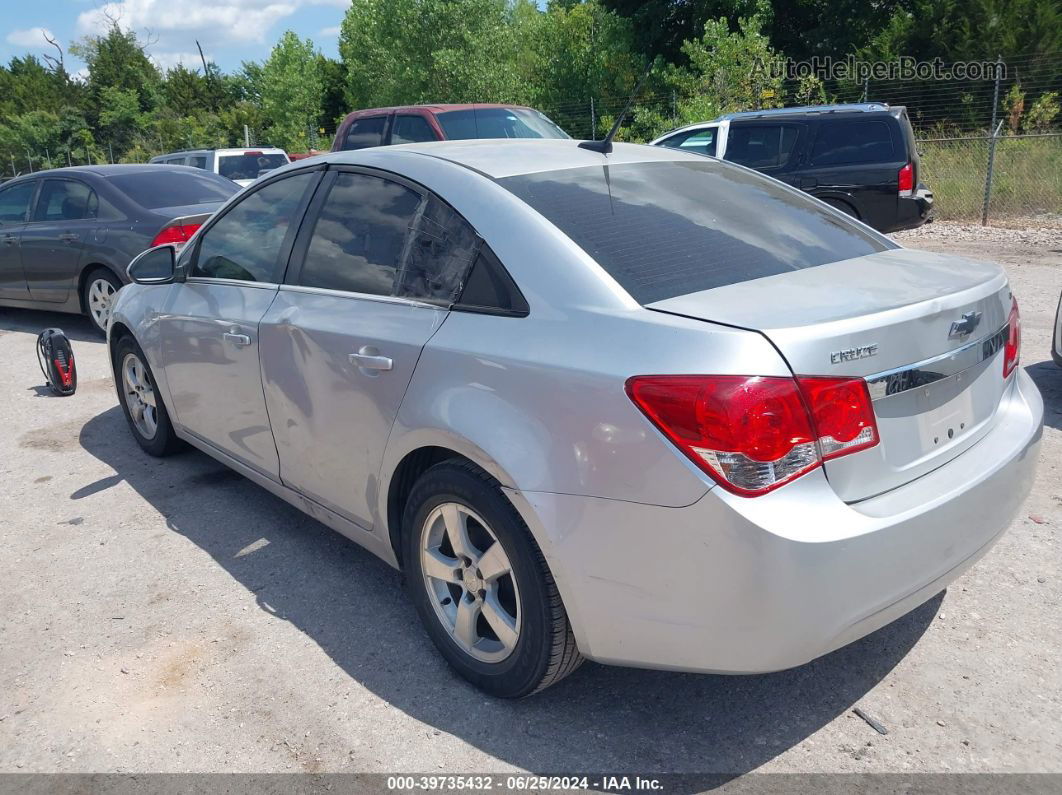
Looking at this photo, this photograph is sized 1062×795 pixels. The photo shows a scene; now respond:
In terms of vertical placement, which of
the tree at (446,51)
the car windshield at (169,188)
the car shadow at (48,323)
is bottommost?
the car shadow at (48,323)

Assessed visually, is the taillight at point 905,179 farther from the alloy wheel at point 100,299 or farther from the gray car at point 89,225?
the alloy wheel at point 100,299

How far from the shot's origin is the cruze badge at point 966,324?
2547 millimetres

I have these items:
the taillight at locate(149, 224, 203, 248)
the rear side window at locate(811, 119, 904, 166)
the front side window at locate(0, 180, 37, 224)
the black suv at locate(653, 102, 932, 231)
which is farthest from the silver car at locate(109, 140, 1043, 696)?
the rear side window at locate(811, 119, 904, 166)

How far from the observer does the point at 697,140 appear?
11.8m

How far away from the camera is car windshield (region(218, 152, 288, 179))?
16453mm

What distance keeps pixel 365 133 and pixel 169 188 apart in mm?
4133

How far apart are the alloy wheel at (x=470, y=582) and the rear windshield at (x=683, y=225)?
0.90 m

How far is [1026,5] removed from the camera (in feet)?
75.3

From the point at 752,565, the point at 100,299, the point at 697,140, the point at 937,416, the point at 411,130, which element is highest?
the point at 411,130

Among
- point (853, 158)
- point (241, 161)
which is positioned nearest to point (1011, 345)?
point (853, 158)

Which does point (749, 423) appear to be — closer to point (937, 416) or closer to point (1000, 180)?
point (937, 416)

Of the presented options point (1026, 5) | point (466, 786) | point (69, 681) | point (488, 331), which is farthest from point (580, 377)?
point (1026, 5)

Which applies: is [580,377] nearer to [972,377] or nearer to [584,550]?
[584,550]

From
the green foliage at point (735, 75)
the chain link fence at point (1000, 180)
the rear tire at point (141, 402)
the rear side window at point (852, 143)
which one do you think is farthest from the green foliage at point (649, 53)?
the rear tire at point (141, 402)
